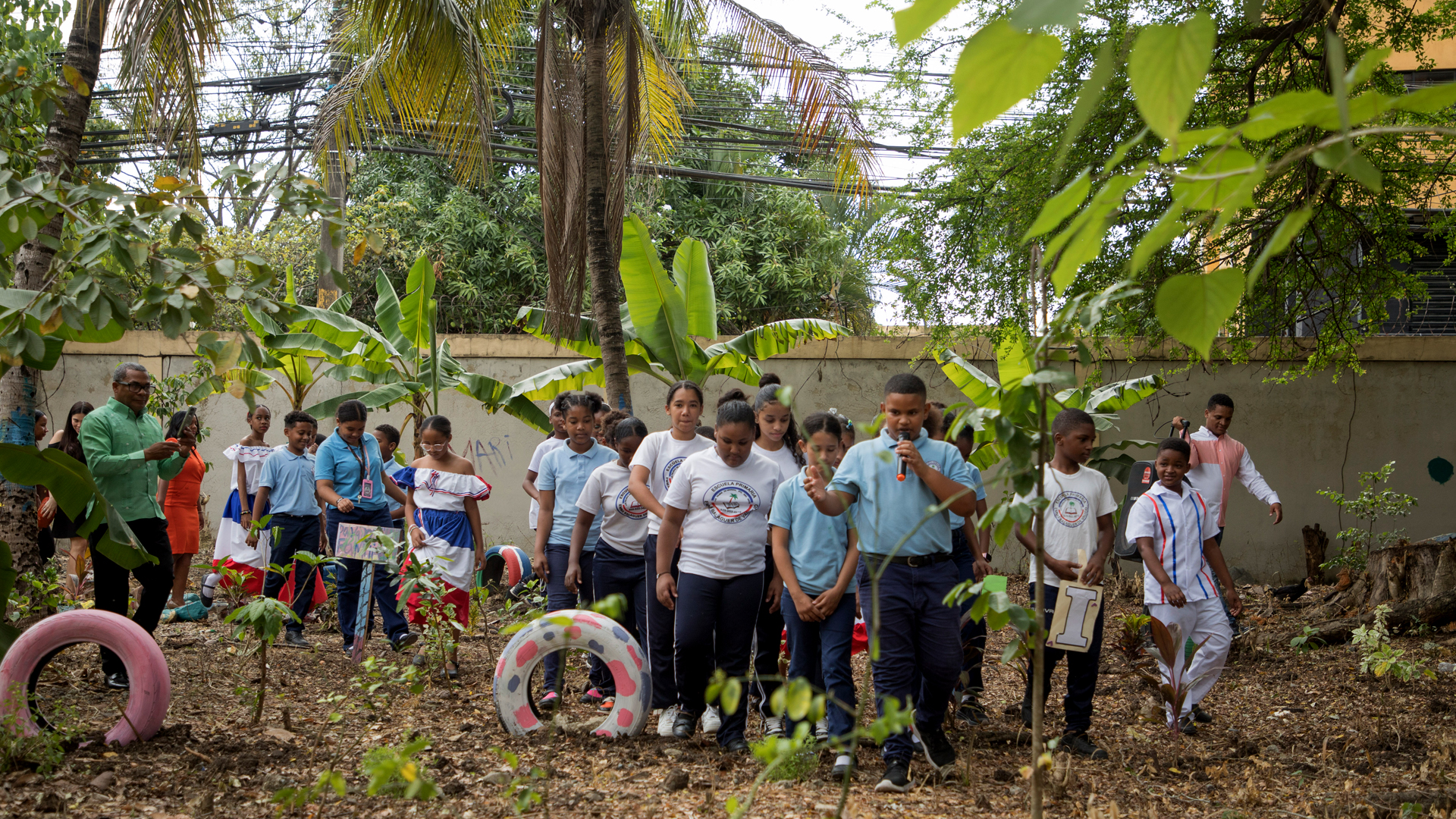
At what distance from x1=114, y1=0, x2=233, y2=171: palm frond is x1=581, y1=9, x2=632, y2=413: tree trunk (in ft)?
8.90

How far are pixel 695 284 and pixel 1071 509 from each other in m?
5.01

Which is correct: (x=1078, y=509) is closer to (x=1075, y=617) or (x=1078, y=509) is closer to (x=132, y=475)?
(x=1075, y=617)

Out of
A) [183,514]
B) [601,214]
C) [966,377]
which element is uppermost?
[601,214]

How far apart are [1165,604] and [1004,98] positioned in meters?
4.61

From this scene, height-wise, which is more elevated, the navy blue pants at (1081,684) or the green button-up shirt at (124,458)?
the green button-up shirt at (124,458)

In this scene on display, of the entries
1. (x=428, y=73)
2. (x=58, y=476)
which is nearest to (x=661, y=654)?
(x=58, y=476)

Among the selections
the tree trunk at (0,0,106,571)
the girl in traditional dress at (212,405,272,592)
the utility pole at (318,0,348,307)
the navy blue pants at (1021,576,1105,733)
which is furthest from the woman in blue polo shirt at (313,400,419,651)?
the navy blue pants at (1021,576,1105,733)

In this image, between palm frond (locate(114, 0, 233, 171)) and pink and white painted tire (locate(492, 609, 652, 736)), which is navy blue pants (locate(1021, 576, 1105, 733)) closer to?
pink and white painted tire (locate(492, 609, 652, 736))

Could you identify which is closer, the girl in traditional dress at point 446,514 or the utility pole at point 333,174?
the utility pole at point 333,174

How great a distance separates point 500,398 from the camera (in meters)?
9.48

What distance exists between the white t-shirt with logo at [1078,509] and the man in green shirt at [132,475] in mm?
4591

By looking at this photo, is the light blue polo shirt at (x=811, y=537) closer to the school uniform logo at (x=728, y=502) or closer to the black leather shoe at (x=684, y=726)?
the school uniform logo at (x=728, y=502)

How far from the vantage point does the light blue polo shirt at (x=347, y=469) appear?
668cm

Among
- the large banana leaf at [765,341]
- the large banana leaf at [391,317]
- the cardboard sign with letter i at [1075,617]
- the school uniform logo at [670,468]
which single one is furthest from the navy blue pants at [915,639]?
the large banana leaf at [391,317]
